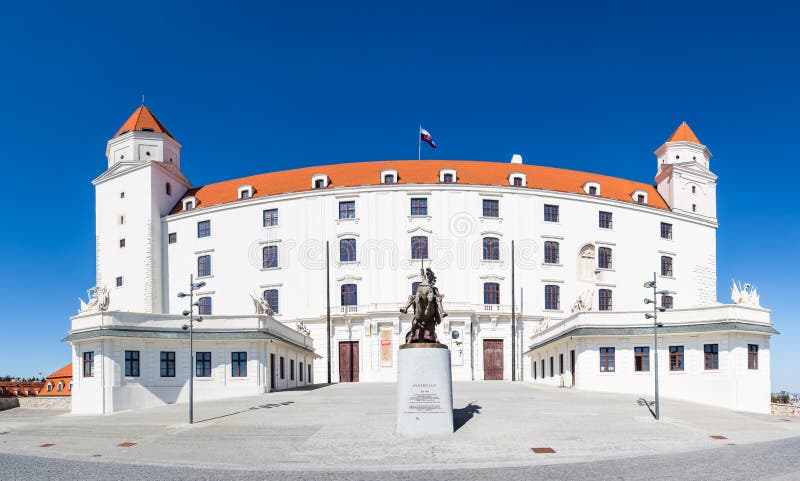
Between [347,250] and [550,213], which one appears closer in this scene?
[347,250]

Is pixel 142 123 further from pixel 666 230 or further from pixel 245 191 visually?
pixel 666 230

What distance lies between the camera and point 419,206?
62.1 m

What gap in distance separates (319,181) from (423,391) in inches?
1776

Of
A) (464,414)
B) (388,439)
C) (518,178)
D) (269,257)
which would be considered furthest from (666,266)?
(388,439)

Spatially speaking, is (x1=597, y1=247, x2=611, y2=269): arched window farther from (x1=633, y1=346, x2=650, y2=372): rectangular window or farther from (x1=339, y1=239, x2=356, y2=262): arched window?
(x1=633, y1=346, x2=650, y2=372): rectangular window

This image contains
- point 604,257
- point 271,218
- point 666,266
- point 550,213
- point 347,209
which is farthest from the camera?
point 666,266

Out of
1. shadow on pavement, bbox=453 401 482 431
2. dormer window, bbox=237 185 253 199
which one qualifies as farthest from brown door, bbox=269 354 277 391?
dormer window, bbox=237 185 253 199

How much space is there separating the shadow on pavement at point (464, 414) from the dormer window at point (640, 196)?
1700 inches

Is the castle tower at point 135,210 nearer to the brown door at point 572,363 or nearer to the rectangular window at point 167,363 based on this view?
the rectangular window at point 167,363

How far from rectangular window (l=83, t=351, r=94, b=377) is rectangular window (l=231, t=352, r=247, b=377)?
22.2 feet

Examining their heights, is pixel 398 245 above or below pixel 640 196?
below

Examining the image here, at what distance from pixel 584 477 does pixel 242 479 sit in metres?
7.16

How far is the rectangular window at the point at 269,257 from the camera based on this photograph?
63344mm

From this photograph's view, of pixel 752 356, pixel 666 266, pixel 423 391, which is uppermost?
pixel 666 266
